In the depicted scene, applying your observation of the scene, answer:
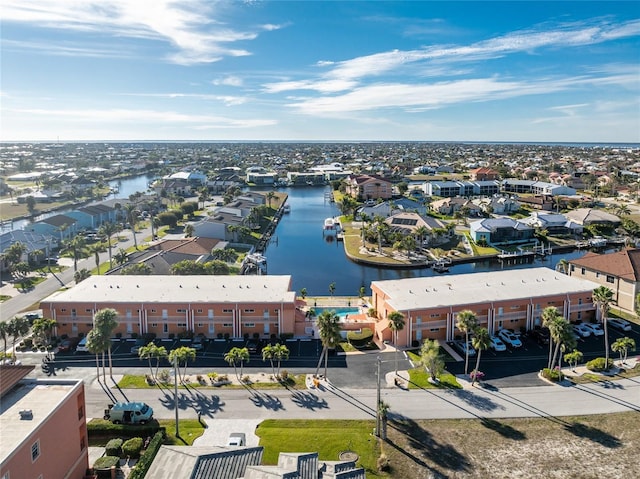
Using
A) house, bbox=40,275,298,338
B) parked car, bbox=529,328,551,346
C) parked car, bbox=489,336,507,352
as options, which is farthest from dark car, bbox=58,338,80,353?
parked car, bbox=529,328,551,346

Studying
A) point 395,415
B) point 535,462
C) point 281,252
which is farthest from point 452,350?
point 281,252

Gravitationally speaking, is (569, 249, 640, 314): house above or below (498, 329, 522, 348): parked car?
above

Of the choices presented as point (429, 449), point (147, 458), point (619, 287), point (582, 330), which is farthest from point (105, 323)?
point (619, 287)

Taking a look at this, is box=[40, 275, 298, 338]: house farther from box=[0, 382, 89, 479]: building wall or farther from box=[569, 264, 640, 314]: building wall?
box=[569, 264, 640, 314]: building wall

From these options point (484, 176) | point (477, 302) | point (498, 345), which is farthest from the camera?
point (484, 176)

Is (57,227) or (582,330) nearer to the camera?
(582,330)

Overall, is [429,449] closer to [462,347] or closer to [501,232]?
[462,347]

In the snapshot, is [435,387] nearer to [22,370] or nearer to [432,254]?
[22,370]
